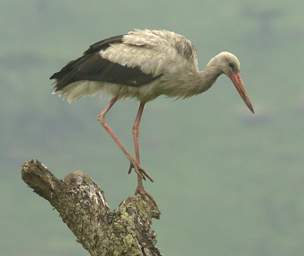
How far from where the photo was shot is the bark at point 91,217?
6.90 metres

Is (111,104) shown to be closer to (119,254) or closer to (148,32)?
(148,32)

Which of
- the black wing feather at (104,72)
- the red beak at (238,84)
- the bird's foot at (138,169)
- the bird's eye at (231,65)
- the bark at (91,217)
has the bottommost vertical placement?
the bark at (91,217)

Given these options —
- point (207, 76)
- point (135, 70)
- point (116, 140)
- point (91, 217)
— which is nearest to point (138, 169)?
point (116, 140)

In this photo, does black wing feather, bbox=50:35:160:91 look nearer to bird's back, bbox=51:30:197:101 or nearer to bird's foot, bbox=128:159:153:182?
bird's back, bbox=51:30:197:101

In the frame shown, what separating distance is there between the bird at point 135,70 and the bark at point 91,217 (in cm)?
369

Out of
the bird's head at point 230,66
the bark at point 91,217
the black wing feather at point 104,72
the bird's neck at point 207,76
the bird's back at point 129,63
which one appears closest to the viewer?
the bark at point 91,217

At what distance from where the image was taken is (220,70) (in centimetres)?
1188

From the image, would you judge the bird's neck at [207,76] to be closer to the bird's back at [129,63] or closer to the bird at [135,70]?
the bird at [135,70]

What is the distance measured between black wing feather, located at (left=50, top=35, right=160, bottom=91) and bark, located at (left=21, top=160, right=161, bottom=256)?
416cm

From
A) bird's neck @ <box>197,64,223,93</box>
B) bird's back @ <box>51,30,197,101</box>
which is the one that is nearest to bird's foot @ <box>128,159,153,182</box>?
bird's back @ <box>51,30,197,101</box>

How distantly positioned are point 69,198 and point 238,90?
18.1 feet

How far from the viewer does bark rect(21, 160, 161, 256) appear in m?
6.90

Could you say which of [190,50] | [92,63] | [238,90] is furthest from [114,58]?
[238,90]

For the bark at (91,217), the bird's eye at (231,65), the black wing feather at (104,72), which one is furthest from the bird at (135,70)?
the bark at (91,217)
